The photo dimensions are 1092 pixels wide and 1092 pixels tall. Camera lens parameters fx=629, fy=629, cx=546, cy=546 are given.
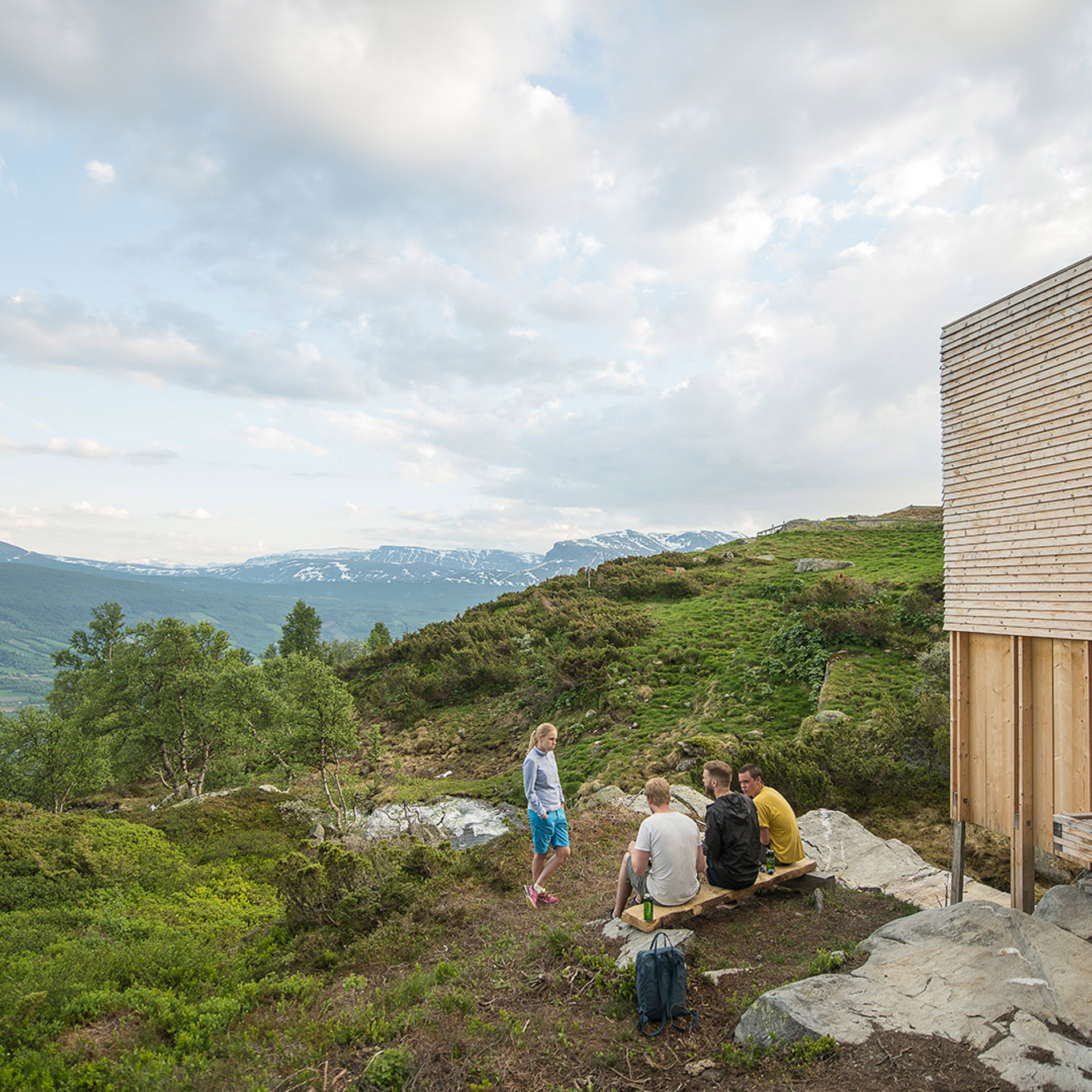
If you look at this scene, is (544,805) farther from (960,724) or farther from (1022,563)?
(1022,563)

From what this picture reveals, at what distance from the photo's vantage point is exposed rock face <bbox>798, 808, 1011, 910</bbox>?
7805 mm

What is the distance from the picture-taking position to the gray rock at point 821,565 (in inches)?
1094

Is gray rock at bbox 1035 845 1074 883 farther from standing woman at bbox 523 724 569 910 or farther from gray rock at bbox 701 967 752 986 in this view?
standing woman at bbox 523 724 569 910

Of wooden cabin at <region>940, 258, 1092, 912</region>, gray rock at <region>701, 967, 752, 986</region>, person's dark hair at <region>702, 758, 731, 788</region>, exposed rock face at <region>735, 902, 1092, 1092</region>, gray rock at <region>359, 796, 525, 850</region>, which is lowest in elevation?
gray rock at <region>359, 796, 525, 850</region>

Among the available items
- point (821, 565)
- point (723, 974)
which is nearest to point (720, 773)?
point (723, 974)

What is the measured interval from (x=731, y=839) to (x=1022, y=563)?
4563 mm

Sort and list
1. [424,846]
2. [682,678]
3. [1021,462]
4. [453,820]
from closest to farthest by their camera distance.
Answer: [1021,462], [424,846], [453,820], [682,678]

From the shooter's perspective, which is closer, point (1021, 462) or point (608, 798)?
point (1021, 462)

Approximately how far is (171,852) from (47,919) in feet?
12.1

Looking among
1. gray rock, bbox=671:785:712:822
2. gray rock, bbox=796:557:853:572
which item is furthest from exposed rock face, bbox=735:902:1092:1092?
gray rock, bbox=796:557:853:572

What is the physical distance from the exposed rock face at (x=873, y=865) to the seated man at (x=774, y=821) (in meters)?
0.67

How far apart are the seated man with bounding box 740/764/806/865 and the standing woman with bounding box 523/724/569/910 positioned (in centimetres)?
226

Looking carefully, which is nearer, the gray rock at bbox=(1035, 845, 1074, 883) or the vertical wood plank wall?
the vertical wood plank wall

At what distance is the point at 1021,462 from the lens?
7246 millimetres
